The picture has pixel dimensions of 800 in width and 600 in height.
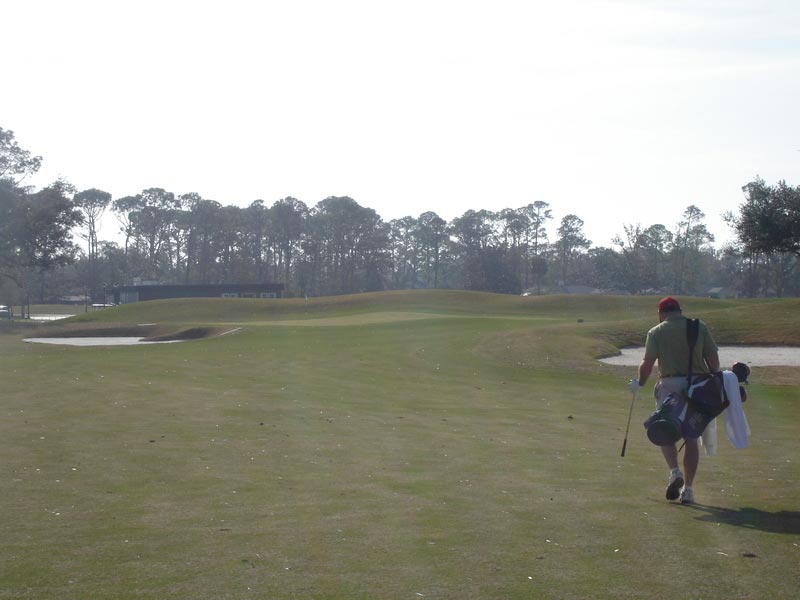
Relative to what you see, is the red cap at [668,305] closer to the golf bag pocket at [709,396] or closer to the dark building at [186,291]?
the golf bag pocket at [709,396]

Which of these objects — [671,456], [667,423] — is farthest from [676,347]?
[671,456]

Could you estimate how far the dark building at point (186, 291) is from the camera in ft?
362

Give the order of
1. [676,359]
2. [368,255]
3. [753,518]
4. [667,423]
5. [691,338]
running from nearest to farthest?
[753,518], [667,423], [691,338], [676,359], [368,255]

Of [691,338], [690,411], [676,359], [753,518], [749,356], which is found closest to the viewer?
[753,518]

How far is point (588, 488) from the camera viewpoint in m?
10.9

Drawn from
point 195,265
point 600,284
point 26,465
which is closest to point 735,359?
point 26,465

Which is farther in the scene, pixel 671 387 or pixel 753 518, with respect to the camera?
pixel 671 387

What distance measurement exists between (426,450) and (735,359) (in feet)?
83.7

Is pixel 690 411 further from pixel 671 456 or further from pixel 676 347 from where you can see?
pixel 676 347

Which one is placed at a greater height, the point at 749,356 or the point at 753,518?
the point at 753,518

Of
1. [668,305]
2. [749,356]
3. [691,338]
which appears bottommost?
[749,356]

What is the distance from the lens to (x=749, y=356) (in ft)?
122

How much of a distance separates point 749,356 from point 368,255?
122m

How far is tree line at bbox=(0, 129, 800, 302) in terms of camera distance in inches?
5448
